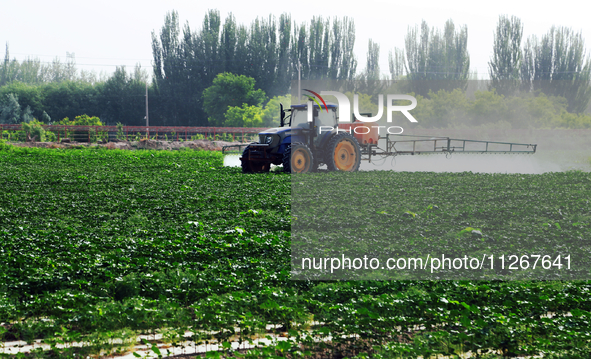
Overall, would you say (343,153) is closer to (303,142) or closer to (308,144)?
(308,144)

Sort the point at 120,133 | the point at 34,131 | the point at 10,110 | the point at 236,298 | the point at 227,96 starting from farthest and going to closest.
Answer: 1. the point at 227,96
2. the point at 10,110
3. the point at 120,133
4. the point at 34,131
5. the point at 236,298

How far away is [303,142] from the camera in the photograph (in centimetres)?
1603

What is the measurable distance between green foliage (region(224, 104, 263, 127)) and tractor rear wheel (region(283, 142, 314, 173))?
120 ft

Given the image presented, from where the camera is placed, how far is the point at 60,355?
3973 millimetres

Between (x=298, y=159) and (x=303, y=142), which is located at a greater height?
(x=303, y=142)

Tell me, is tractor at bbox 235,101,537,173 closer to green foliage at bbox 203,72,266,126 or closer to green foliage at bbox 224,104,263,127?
green foliage at bbox 224,104,263,127

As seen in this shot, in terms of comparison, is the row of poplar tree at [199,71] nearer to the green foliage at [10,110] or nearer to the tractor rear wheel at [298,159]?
the green foliage at [10,110]

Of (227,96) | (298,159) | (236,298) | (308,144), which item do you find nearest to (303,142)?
(308,144)

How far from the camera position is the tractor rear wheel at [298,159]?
50.7 ft

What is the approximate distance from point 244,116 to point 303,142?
123 feet

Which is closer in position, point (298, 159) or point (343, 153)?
point (298, 159)

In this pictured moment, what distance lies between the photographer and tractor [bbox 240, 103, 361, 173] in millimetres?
15820

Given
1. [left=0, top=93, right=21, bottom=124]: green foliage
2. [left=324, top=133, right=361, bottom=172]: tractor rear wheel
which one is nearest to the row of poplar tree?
[left=0, top=93, right=21, bottom=124]: green foliage

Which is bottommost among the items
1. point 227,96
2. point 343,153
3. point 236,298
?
point 236,298
